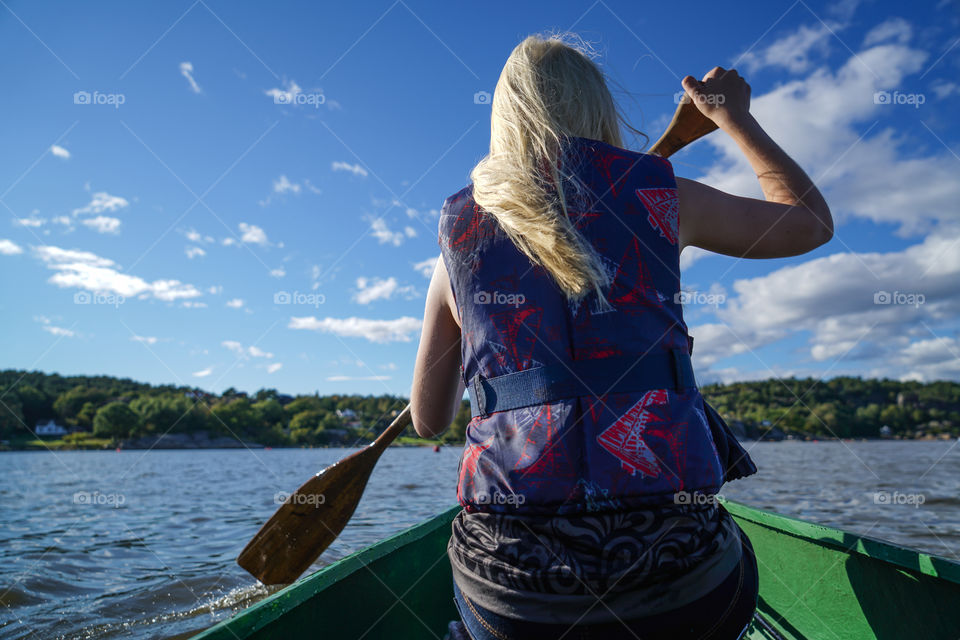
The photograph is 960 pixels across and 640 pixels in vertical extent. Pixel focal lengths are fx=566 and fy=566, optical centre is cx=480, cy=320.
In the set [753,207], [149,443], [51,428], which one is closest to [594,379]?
[753,207]

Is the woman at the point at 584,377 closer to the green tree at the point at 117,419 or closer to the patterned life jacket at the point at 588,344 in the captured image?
the patterned life jacket at the point at 588,344

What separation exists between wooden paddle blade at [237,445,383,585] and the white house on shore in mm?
103177

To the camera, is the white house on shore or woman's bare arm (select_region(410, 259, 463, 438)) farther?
the white house on shore

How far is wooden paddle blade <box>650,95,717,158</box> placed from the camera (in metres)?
1.90

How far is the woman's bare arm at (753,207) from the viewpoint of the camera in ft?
4.13

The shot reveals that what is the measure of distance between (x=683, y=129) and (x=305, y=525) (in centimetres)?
257

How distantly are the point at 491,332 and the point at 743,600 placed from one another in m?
0.69

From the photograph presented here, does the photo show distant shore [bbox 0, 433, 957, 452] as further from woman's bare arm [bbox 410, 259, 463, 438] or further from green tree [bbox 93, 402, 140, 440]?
woman's bare arm [bbox 410, 259, 463, 438]

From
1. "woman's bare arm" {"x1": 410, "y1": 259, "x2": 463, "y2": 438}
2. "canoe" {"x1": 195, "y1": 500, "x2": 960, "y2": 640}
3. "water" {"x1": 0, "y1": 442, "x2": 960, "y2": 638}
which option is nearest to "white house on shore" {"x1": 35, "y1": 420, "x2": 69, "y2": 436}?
"water" {"x1": 0, "y1": 442, "x2": 960, "y2": 638}

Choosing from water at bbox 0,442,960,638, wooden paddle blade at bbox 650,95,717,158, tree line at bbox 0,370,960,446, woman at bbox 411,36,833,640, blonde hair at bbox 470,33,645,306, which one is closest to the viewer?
woman at bbox 411,36,833,640

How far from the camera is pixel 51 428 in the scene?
8556 centimetres

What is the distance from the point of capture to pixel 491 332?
45.2 inches

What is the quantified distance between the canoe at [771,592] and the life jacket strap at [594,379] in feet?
3.65

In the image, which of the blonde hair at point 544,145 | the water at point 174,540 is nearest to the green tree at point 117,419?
the water at point 174,540
